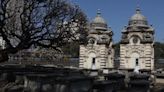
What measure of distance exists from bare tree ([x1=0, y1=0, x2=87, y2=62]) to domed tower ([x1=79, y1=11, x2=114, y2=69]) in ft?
67.9

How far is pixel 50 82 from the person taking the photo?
48.8ft

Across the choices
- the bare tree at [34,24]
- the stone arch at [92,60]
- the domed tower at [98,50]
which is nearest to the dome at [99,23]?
the domed tower at [98,50]

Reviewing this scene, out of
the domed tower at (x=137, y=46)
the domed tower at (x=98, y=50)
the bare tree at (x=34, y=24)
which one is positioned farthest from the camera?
the domed tower at (x=98, y=50)

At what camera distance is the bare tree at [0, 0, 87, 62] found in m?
21.7

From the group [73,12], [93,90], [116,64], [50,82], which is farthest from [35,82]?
[116,64]

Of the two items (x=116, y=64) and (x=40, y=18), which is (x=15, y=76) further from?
(x=116, y=64)

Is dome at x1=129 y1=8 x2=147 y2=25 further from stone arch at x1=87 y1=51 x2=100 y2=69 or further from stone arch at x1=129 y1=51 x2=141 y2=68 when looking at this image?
stone arch at x1=87 y1=51 x2=100 y2=69

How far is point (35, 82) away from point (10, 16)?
26.7ft

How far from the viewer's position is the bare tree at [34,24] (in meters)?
21.7

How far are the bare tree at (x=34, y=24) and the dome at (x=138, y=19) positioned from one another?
65.5ft

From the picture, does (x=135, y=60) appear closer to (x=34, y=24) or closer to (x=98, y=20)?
(x=98, y=20)

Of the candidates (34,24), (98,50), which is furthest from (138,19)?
(34,24)

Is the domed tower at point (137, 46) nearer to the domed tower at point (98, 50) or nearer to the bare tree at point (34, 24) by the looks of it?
the domed tower at point (98, 50)

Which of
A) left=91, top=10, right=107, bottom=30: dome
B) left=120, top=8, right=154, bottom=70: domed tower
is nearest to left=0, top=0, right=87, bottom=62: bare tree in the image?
left=120, top=8, right=154, bottom=70: domed tower
